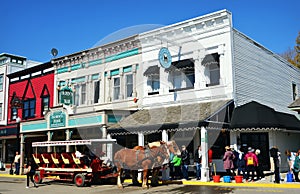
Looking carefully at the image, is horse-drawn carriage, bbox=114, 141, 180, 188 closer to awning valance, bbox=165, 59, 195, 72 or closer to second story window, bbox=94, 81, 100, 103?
awning valance, bbox=165, 59, 195, 72

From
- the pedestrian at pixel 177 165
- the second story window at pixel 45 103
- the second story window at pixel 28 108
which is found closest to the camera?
the pedestrian at pixel 177 165

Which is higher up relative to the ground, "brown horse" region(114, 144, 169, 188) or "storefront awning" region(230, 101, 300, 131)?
"storefront awning" region(230, 101, 300, 131)

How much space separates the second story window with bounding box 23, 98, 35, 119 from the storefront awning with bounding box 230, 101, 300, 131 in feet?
64.8

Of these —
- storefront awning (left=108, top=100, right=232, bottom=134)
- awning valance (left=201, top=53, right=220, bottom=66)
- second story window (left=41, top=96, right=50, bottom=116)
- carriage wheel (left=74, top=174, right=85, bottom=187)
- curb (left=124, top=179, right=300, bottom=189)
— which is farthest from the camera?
second story window (left=41, top=96, right=50, bottom=116)

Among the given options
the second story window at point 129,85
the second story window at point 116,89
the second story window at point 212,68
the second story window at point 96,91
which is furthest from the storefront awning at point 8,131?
the second story window at point 212,68

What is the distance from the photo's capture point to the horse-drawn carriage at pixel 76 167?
16359mm

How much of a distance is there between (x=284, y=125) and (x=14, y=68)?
27652 mm

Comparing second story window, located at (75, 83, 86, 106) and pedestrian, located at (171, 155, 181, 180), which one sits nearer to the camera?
pedestrian, located at (171, 155, 181, 180)

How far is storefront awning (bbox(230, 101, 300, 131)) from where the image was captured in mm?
18188

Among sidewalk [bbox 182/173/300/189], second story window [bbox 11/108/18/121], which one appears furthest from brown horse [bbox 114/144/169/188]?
second story window [bbox 11/108/18/121]

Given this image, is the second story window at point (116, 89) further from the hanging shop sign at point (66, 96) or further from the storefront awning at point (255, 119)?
the storefront awning at point (255, 119)

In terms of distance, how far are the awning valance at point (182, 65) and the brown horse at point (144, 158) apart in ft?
24.3

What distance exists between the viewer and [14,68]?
36.2 meters

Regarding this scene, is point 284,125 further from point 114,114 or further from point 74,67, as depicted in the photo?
point 74,67
